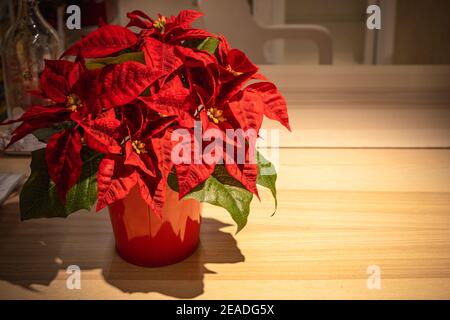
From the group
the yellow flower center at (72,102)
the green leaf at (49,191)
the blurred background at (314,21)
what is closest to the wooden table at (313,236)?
the green leaf at (49,191)

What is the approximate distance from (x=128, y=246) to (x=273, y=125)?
0.55 metres

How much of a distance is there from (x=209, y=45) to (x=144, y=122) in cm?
14

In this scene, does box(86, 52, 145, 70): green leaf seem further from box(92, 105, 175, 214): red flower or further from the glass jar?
the glass jar

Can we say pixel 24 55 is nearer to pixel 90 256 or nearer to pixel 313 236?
pixel 90 256

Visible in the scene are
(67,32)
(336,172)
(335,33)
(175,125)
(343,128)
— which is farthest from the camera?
(335,33)

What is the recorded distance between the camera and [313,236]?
70 cm

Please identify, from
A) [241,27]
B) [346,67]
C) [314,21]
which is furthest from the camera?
[314,21]

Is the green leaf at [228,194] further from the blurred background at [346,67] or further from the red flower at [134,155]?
the blurred background at [346,67]

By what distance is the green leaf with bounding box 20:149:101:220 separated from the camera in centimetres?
54

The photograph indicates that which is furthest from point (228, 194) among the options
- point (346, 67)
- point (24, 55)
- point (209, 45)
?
point (346, 67)

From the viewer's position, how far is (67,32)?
174 cm

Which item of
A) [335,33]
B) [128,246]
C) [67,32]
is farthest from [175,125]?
[335,33]

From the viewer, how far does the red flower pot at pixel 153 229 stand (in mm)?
588

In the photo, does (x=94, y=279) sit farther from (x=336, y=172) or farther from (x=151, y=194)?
(x=336, y=172)
